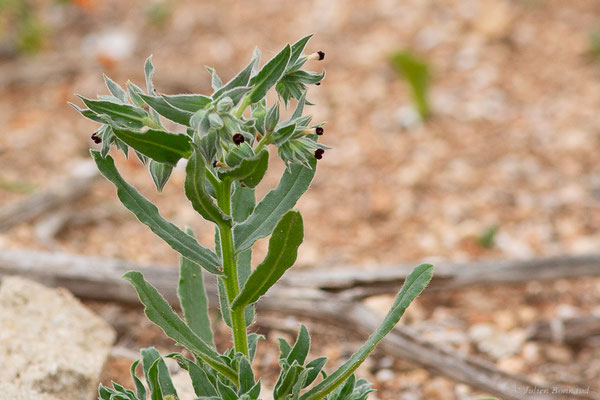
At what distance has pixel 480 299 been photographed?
3.05 m

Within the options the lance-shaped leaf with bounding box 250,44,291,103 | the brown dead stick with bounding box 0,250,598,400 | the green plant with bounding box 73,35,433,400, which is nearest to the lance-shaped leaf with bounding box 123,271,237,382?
the green plant with bounding box 73,35,433,400

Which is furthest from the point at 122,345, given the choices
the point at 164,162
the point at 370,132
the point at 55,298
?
the point at 370,132

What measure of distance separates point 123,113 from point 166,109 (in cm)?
9

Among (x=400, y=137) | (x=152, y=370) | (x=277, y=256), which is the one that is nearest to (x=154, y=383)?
(x=152, y=370)

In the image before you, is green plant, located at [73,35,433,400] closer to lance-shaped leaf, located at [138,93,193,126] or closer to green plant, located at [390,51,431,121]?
lance-shaped leaf, located at [138,93,193,126]

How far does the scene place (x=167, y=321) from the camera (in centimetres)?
148

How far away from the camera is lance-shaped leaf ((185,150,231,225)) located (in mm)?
1328

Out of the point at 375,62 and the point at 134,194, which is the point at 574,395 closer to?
the point at 134,194

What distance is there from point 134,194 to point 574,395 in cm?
155

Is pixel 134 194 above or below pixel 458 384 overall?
below

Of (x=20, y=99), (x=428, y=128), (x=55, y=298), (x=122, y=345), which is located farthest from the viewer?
(x=20, y=99)

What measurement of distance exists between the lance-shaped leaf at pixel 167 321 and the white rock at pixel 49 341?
74 centimetres

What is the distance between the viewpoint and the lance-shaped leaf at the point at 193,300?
1752 millimetres

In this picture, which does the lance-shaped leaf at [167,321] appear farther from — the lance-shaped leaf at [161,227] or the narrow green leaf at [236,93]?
the narrow green leaf at [236,93]
